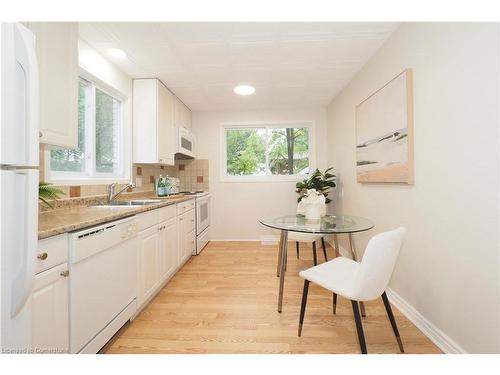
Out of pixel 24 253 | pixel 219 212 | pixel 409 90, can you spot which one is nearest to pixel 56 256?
pixel 24 253

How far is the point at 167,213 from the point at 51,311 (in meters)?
1.39

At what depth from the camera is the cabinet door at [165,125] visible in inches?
118

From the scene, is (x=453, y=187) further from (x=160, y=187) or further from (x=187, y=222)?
(x=160, y=187)

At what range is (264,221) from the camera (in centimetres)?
205

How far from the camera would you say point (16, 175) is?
777 millimetres

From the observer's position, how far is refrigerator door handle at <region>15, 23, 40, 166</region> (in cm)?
78

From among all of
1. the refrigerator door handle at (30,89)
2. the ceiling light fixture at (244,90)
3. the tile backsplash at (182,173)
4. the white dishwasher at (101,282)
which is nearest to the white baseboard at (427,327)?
the white dishwasher at (101,282)

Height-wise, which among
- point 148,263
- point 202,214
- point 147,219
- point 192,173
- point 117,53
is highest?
point 117,53

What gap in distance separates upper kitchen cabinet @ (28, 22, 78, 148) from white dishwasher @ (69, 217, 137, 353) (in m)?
0.64

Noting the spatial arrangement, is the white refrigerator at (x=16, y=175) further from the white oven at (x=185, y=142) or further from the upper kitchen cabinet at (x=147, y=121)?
the white oven at (x=185, y=142)

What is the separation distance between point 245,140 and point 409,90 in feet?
9.39

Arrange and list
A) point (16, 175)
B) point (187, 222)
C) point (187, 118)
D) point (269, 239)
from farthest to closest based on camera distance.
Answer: point (269, 239) < point (187, 118) < point (187, 222) < point (16, 175)

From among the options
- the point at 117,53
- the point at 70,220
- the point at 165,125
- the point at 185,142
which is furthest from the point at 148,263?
the point at 185,142
